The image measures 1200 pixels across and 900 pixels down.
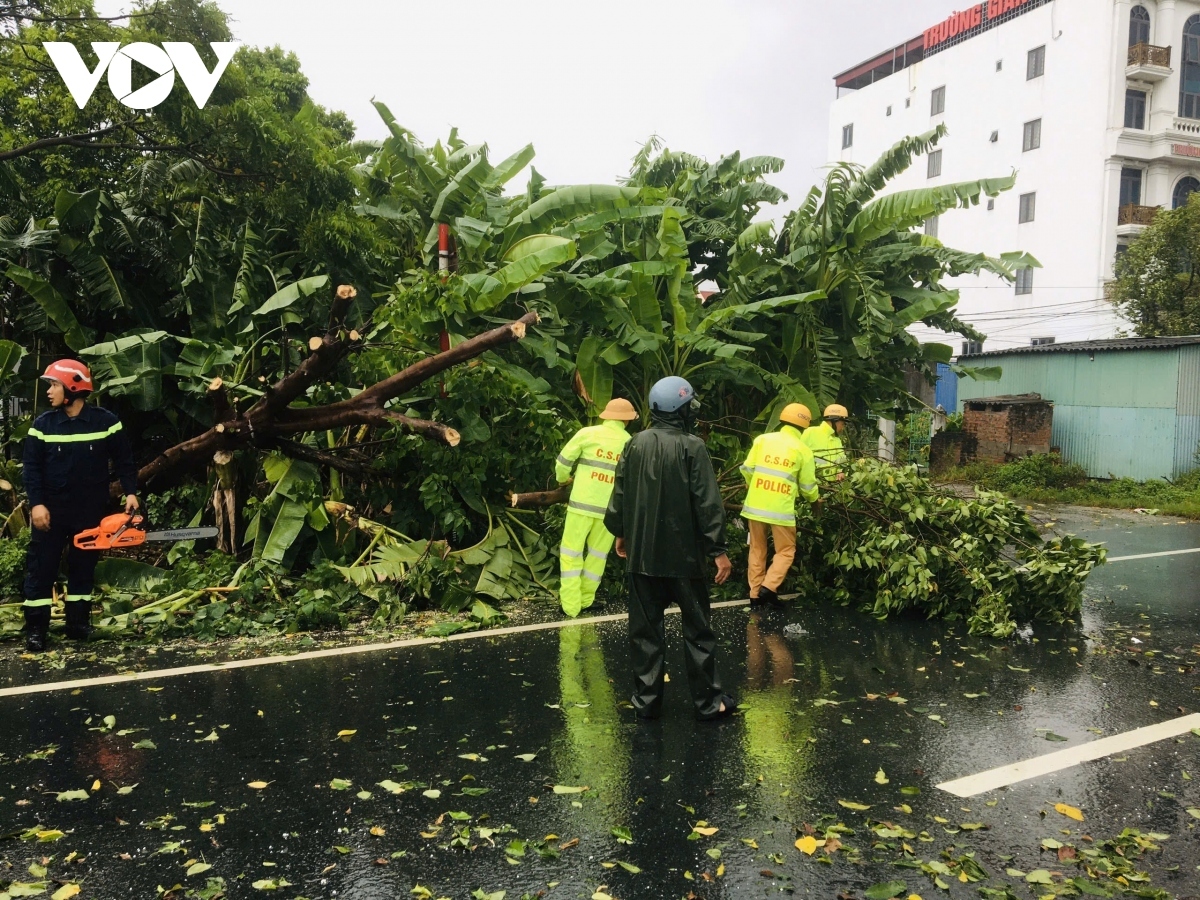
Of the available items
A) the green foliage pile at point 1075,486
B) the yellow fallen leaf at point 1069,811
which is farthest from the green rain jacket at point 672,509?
the green foliage pile at point 1075,486

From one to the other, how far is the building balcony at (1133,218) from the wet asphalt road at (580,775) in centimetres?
3195

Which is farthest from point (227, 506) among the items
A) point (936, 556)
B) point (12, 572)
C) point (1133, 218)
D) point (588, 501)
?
point (1133, 218)

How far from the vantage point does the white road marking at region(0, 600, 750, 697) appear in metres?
5.89

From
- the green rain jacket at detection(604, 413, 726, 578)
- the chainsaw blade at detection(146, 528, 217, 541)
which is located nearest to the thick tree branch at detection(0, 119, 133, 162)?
the chainsaw blade at detection(146, 528, 217, 541)

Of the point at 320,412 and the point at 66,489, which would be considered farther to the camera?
the point at 320,412

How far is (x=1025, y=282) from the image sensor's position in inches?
1506

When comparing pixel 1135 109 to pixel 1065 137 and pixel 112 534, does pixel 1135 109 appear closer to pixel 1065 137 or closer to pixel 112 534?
pixel 1065 137

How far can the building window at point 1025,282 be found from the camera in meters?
38.0

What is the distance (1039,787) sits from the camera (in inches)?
177

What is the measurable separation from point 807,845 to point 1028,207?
39.3m

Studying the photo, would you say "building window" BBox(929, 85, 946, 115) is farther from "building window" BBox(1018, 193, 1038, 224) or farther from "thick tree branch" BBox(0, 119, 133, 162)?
"thick tree branch" BBox(0, 119, 133, 162)

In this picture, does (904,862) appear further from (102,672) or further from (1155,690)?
(102,672)

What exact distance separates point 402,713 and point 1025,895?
3.26m

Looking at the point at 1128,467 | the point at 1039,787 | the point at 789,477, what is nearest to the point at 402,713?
the point at 1039,787
